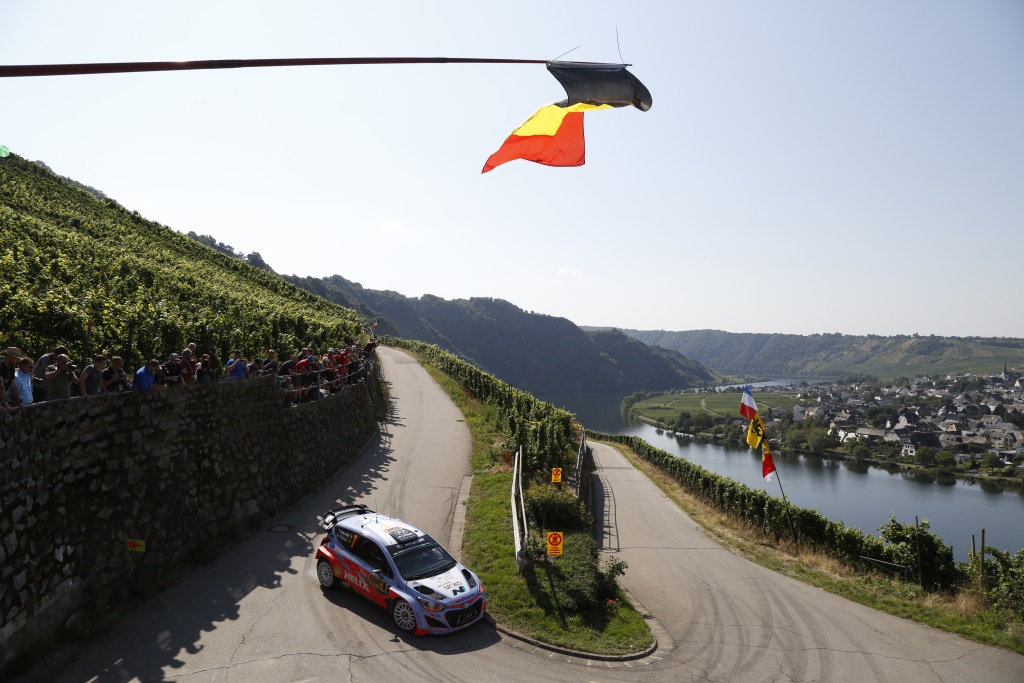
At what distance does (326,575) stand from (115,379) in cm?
525

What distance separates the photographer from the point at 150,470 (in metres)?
11.2

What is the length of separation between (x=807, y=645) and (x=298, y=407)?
46.3 ft

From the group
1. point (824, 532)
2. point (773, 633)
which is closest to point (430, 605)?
point (773, 633)

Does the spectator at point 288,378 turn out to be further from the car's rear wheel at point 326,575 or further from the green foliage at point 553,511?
the green foliage at point 553,511

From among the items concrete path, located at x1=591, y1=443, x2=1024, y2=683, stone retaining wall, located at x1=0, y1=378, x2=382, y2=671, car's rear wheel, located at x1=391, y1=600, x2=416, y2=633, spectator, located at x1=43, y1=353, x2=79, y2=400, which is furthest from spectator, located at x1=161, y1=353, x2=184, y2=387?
concrete path, located at x1=591, y1=443, x2=1024, y2=683

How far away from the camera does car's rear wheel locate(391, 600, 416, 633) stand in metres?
10.2

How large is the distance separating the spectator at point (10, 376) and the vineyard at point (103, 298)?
2653 millimetres

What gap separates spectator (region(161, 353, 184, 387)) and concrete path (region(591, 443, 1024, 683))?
11.1 meters

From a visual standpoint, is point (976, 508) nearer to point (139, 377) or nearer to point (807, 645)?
point (807, 645)

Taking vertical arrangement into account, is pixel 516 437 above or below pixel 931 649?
above

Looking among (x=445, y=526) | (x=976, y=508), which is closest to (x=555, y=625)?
(x=445, y=526)

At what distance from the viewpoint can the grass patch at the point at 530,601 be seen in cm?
1118

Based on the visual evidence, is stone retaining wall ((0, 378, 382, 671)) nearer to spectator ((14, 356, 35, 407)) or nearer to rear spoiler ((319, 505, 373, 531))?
spectator ((14, 356, 35, 407))

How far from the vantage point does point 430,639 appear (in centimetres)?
1017
